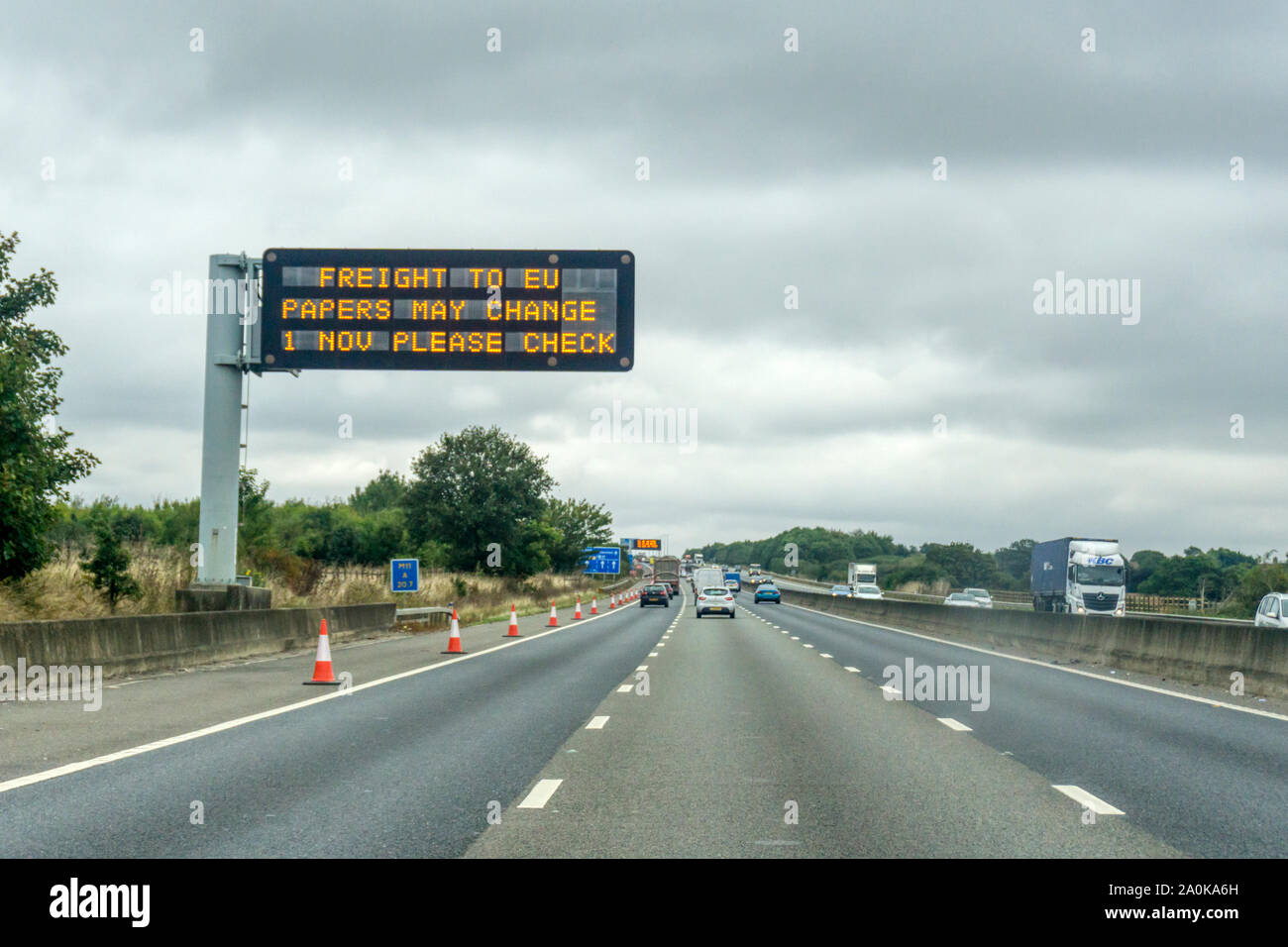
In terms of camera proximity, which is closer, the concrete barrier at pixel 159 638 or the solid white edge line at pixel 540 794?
the solid white edge line at pixel 540 794

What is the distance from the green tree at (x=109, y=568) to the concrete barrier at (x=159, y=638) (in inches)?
88.1

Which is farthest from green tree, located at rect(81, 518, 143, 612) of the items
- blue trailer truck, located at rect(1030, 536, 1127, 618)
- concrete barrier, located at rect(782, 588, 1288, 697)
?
blue trailer truck, located at rect(1030, 536, 1127, 618)

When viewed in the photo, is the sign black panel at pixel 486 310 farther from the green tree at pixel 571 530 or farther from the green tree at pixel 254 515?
the green tree at pixel 571 530

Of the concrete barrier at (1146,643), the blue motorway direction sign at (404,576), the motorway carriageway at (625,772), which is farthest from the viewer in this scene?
the blue motorway direction sign at (404,576)

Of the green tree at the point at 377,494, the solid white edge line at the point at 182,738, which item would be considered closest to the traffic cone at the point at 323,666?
the solid white edge line at the point at 182,738

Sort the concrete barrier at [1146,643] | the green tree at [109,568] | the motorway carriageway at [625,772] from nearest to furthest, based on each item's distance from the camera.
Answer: the motorway carriageway at [625,772]
the concrete barrier at [1146,643]
the green tree at [109,568]

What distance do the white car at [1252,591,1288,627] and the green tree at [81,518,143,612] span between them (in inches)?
1031

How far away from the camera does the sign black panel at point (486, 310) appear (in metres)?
23.6

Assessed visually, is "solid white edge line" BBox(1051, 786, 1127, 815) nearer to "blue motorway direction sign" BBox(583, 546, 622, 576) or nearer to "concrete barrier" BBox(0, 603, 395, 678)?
"concrete barrier" BBox(0, 603, 395, 678)

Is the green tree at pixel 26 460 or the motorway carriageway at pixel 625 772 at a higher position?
the green tree at pixel 26 460

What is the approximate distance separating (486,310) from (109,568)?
26.3 ft

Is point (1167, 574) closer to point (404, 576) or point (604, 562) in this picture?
point (604, 562)
